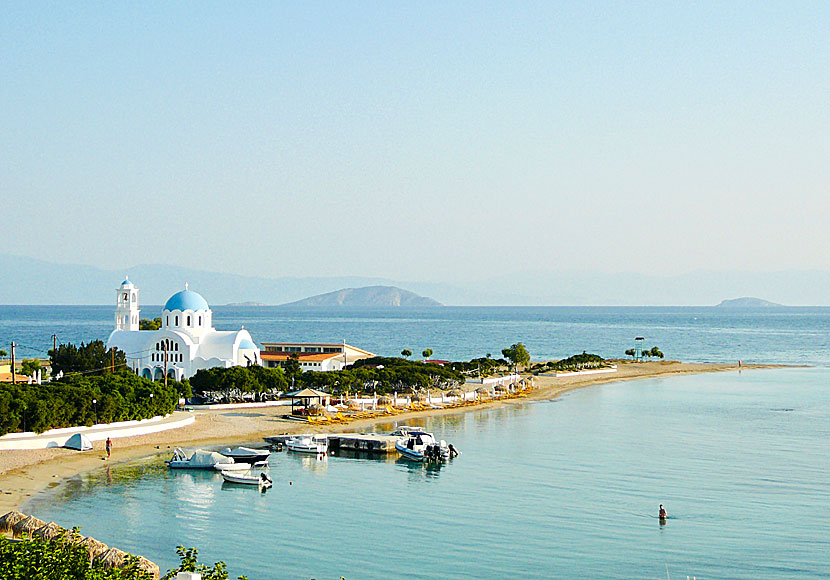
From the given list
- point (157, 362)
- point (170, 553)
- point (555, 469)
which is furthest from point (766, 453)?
point (157, 362)

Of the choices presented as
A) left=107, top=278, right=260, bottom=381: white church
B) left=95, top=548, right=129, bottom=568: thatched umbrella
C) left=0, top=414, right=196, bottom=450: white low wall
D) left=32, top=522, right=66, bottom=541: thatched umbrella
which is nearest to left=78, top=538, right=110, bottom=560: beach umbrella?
left=95, top=548, right=129, bottom=568: thatched umbrella

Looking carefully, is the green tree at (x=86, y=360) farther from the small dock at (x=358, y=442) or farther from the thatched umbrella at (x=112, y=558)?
the thatched umbrella at (x=112, y=558)

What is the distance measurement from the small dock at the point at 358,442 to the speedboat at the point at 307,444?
2.40 ft

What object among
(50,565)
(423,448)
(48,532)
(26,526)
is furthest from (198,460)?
(50,565)

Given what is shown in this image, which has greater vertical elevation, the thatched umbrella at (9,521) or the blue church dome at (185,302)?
the blue church dome at (185,302)

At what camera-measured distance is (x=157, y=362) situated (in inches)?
3162

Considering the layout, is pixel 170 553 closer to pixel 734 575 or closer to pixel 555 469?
pixel 734 575

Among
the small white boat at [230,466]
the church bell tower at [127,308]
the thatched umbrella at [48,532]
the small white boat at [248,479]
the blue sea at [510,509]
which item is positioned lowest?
the blue sea at [510,509]

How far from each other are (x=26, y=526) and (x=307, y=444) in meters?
25.6

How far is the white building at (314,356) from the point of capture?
313 ft

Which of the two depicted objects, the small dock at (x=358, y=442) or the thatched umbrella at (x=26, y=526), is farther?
the small dock at (x=358, y=442)

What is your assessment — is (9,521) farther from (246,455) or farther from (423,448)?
(423,448)

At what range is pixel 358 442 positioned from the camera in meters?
55.9

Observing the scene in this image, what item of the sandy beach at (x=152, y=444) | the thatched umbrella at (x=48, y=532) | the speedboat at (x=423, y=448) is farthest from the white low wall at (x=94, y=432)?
the thatched umbrella at (x=48, y=532)
